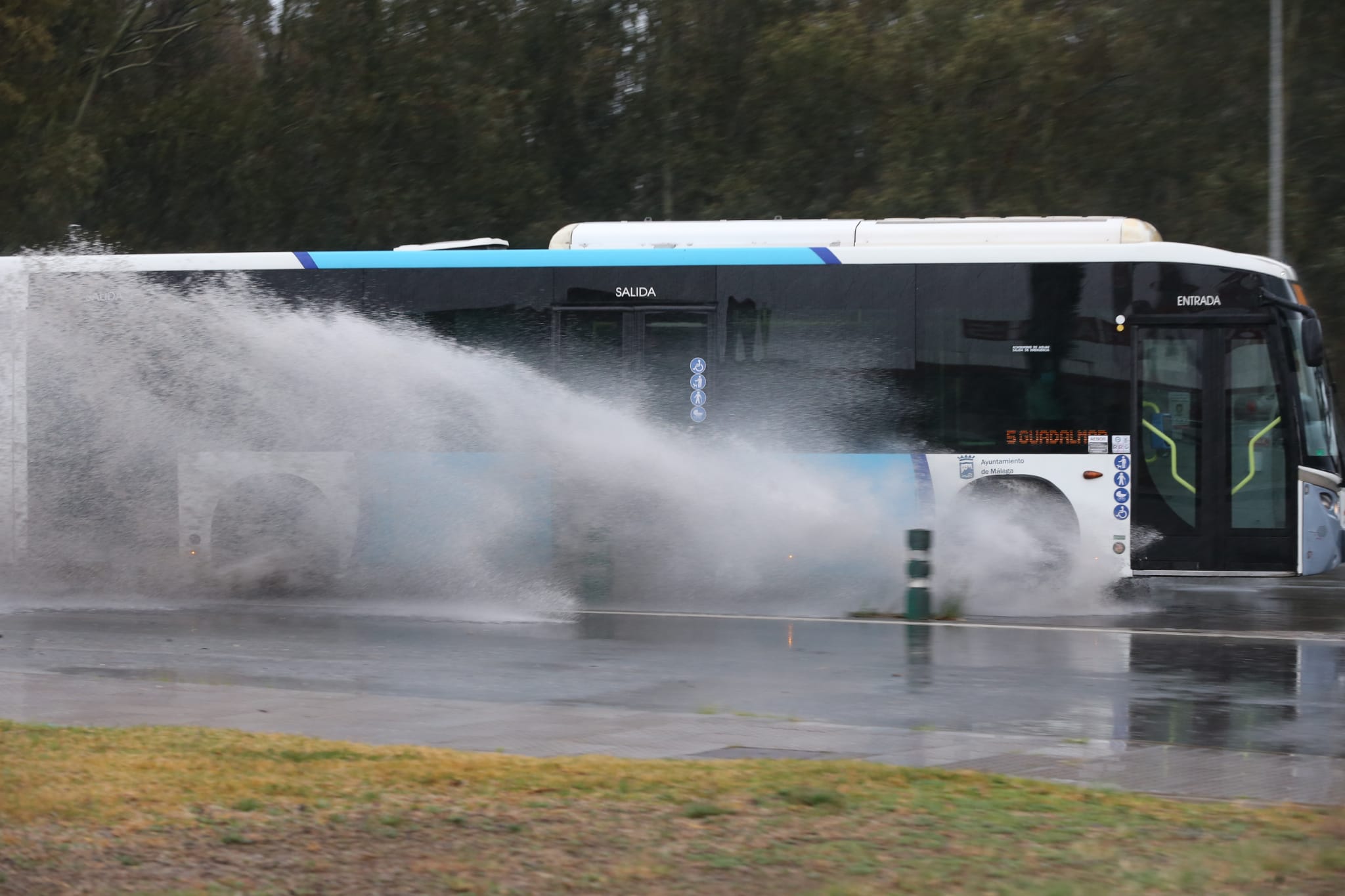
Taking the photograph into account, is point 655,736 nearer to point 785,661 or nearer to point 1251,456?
point 785,661

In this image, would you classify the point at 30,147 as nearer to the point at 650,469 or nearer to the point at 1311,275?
the point at 650,469

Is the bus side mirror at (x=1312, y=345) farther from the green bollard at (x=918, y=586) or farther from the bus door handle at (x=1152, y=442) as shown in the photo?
the green bollard at (x=918, y=586)

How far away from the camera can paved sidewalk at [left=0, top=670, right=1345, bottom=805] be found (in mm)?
7617

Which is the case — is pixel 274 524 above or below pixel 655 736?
above

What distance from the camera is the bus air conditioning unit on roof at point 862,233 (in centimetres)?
1545

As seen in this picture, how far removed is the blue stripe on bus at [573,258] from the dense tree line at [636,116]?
1249cm

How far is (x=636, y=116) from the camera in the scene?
3222 centimetres

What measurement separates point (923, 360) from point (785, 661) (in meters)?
4.59

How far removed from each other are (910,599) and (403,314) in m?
5.74

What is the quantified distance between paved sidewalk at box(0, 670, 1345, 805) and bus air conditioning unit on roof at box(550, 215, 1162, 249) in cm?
711

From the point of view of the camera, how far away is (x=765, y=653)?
12.1m

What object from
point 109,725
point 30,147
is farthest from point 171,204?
point 109,725

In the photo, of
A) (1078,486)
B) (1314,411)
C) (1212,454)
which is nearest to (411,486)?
(1078,486)

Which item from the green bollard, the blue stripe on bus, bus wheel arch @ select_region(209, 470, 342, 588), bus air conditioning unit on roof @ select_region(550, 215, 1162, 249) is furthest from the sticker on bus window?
bus wheel arch @ select_region(209, 470, 342, 588)
